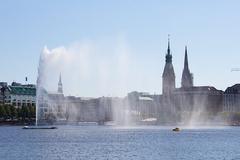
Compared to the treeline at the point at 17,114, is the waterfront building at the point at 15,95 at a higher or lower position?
higher

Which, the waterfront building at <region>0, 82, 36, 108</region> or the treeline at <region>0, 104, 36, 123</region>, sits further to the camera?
the waterfront building at <region>0, 82, 36, 108</region>

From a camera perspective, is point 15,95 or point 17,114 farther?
point 15,95

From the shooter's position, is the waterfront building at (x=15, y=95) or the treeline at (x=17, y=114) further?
the waterfront building at (x=15, y=95)

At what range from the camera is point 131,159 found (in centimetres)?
4925

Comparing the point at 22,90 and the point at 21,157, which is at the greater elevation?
the point at 22,90

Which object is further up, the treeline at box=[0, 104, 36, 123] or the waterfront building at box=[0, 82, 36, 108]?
the waterfront building at box=[0, 82, 36, 108]

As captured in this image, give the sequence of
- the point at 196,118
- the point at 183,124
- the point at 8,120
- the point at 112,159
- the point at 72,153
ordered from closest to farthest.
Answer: the point at 112,159, the point at 72,153, the point at 8,120, the point at 183,124, the point at 196,118

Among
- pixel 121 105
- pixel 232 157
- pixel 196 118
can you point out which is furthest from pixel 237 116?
pixel 232 157

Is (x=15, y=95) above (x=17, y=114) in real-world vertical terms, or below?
above

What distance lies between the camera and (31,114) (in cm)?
14938

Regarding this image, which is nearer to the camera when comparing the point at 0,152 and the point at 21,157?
the point at 21,157

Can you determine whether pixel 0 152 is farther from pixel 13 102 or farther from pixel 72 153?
pixel 13 102

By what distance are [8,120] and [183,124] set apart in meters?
51.7

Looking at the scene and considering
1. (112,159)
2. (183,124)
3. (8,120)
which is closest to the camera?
(112,159)
